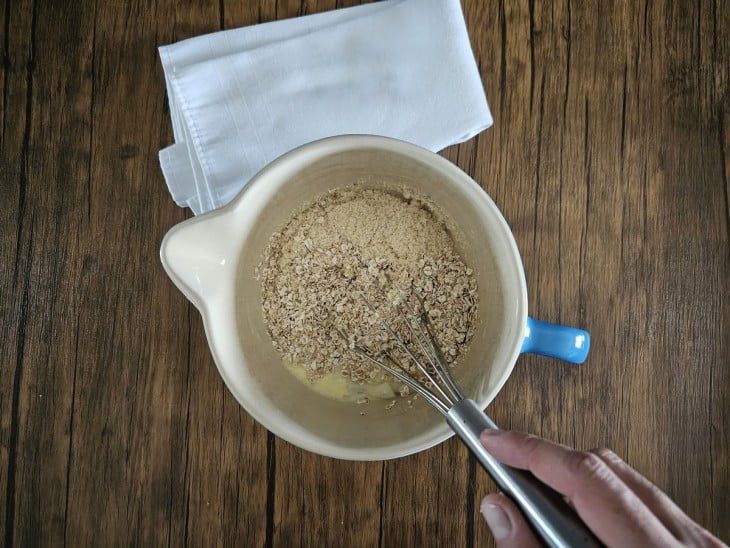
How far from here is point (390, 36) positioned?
1.91ft

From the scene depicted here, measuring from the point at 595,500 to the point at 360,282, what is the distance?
26 cm

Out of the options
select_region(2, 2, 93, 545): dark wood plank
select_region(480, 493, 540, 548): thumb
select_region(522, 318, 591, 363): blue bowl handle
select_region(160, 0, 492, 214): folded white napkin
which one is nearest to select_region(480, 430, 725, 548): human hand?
select_region(480, 493, 540, 548): thumb

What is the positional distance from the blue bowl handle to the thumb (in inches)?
5.5

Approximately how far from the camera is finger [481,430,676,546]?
0.34 m

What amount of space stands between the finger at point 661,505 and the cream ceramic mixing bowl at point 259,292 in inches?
3.9

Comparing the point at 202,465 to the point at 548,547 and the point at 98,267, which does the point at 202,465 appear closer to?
the point at 98,267

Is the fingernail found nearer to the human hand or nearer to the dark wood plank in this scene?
the human hand

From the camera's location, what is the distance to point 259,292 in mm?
540

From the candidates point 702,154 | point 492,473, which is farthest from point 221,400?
point 702,154

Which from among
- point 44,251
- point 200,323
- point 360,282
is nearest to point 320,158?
point 360,282

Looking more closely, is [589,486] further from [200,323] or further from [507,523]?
[200,323]

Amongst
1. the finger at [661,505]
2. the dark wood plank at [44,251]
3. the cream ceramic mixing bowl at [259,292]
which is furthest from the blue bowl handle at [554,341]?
the dark wood plank at [44,251]

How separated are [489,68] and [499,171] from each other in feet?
0.36

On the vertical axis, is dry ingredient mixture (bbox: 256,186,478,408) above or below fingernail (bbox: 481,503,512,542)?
above
